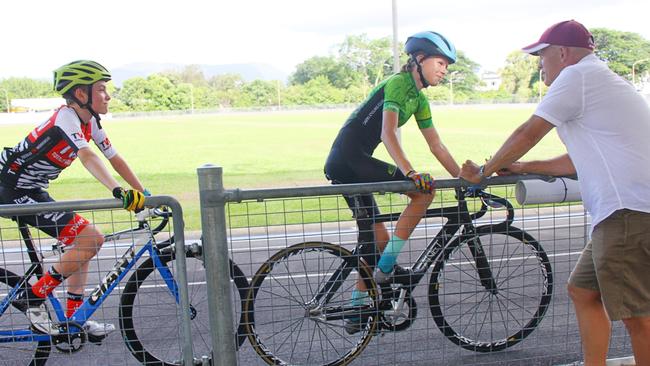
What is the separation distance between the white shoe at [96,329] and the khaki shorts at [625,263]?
3.02 meters

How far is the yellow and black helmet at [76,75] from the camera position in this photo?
13.1ft

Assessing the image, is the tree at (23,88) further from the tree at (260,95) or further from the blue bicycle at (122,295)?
the blue bicycle at (122,295)

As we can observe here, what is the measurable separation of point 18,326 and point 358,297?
2.20 m

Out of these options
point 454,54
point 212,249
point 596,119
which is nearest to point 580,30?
point 596,119

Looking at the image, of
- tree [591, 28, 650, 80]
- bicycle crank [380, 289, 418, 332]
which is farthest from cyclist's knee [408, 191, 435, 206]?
tree [591, 28, 650, 80]

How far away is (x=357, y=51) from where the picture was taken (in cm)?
12050

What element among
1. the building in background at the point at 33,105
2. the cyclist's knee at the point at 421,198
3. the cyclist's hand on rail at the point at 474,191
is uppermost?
the building in background at the point at 33,105

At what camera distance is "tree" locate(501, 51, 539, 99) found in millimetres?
111125

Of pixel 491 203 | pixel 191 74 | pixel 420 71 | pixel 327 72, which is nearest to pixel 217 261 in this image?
pixel 491 203

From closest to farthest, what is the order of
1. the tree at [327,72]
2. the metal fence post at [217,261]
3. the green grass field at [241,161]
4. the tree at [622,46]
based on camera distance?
the metal fence post at [217,261]
the green grass field at [241,161]
the tree at [622,46]
the tree at [327,72]

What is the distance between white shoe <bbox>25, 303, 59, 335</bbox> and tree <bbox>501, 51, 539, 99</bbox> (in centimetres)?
11035

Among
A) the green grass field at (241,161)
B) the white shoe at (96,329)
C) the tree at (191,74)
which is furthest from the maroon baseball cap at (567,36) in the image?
the tree at (191,74)

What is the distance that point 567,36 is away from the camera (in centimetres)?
316

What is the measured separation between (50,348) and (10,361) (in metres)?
0.61
